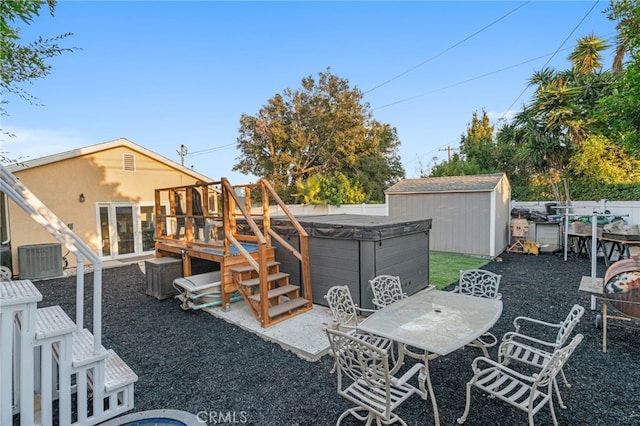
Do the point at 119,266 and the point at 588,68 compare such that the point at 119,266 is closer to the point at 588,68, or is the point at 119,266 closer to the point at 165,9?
the point at 165,9

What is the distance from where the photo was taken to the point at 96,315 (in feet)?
7.54

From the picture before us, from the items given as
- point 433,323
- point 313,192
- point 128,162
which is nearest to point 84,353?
point 433,323

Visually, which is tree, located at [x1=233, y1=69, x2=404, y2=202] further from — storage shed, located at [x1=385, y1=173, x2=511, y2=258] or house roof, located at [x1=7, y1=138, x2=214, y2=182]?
house roof, located at [x1=7, y1=138, x2=214, y2=182]

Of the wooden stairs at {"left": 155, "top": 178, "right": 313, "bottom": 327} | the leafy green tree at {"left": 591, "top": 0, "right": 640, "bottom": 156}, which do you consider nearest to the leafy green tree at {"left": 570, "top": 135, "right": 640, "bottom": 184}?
the leafy green tree at {"left": 591, "top": 0, "right": 640, "bottom": 156}

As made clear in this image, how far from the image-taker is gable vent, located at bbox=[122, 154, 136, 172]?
9.52m

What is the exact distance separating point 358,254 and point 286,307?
1276mm

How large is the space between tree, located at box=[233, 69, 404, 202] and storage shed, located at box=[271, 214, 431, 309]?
13.4 metres

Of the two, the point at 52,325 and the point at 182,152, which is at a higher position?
the point at 182,152

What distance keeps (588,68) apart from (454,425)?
13.3 metres

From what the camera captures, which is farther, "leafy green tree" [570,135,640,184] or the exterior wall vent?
"leafy green tree" [570,135,640,184]

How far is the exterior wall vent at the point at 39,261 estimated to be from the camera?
23.7 ft

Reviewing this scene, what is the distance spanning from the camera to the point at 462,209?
9.33 m

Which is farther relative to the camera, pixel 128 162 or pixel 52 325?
pixel 128 162

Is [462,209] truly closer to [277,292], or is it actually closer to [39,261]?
[277,292]
